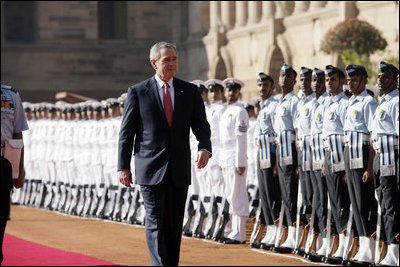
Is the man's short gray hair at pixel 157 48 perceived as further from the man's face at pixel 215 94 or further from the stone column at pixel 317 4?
the stone column at pixel 317 4

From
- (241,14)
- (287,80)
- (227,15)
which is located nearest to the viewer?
(287,80)

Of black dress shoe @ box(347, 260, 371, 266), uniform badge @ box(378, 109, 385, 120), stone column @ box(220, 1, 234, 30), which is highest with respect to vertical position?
stone column @ box(220, 1, 234, 30)

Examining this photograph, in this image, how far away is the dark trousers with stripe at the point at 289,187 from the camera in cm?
1455

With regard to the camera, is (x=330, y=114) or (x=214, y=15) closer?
(x=330, y=114)

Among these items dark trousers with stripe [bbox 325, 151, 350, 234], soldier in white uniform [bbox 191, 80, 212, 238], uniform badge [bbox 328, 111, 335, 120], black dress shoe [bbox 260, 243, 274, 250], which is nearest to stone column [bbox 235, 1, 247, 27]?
soldier in white uniform [bbox 191, 80, 212, 238]

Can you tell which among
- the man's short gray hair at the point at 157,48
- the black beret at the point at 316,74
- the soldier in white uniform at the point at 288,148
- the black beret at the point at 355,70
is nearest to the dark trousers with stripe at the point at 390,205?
the black beret at the point at 355,70

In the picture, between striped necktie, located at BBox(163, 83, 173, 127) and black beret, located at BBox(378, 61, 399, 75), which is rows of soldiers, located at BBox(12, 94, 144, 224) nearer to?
black beret, located at BBox(378, 61, 399, 75)

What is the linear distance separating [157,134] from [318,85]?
4624 millimetres

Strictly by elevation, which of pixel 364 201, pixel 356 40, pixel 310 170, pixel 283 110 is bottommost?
pixel 364 201

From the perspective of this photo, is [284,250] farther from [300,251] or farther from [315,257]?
[315,257]

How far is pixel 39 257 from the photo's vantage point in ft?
40.6

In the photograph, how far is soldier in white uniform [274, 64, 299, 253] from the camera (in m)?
14.5

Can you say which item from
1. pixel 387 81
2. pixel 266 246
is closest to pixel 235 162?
pixel 266 246

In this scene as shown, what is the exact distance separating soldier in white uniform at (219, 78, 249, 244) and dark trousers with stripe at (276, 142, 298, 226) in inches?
52.0
